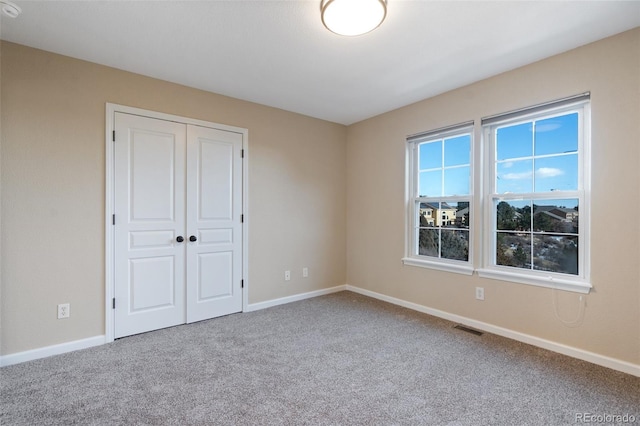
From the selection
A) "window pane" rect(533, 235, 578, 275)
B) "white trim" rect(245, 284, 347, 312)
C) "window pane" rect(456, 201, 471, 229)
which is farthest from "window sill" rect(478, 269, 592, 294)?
"white trim" rect(245, 284, 347, 312)

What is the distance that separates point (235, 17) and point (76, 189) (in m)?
2.01

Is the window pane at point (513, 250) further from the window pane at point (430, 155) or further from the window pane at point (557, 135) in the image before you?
the window pane at point (430, 155)

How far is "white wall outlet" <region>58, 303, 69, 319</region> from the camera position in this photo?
8.54ft

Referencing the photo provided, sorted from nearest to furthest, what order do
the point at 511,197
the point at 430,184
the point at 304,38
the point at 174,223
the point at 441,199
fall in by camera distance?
the point at 304,38
the point at 511,197
the point at 174,223
the point at 441,199
the point at 430,184

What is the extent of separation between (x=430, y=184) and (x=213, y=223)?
2.62 meters

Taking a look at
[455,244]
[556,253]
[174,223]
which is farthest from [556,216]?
[174,223]

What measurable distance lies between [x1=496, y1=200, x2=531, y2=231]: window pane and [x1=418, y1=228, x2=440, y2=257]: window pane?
0.73 meters

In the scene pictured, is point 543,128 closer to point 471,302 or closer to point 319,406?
point 471,302

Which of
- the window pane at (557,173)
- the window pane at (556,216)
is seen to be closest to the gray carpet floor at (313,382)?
the window pane at (556,216)

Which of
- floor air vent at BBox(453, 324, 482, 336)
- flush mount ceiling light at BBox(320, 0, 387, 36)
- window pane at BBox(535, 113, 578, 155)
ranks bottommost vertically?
floor air vent at BBox(453, 324, 482, 336)

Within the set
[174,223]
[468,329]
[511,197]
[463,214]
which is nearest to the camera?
[511,197]

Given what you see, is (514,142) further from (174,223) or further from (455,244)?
(174,223)

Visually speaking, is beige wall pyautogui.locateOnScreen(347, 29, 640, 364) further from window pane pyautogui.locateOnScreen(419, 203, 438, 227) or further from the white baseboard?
window pane pyautogui.locateOnScreen(419, 203, 438, 227)

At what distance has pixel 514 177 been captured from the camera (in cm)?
297
